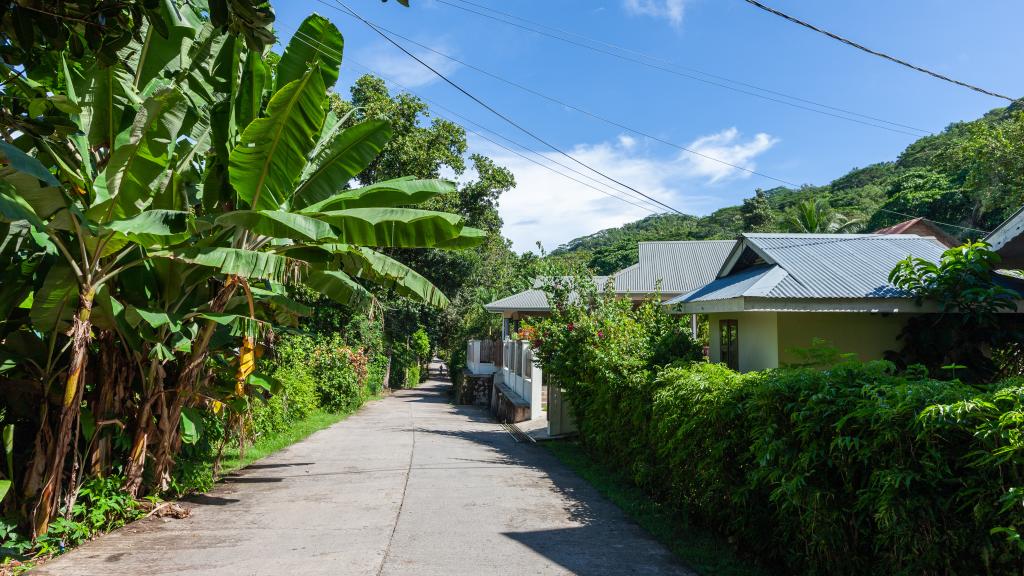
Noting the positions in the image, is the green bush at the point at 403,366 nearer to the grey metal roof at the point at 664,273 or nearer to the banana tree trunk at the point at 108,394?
the grey metal roof at the point at 664,273

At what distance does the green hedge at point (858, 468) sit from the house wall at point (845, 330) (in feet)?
13.6

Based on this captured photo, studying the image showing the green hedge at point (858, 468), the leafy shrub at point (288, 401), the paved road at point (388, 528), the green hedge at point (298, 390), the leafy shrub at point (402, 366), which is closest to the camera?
the green hedge at point (858, 468)

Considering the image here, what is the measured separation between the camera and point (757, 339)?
449 inches

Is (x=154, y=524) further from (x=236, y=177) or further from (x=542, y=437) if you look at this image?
(x=542, y=437)

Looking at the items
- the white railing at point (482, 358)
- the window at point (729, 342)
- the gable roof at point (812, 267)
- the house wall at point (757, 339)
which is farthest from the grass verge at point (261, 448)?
the white railing at point (482, 358)

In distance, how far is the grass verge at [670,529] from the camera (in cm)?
587

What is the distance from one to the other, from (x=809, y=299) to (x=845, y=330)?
1.48m

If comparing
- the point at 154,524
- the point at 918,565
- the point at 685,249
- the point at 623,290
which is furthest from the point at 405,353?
the point at 918,565

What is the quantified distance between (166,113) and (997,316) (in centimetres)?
1066

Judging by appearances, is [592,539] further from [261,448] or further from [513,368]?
[513,368]

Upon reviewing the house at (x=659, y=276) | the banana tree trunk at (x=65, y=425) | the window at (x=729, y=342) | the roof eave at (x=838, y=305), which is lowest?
the banana tree trunk at (x=65, y=425)

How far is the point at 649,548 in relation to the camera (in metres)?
6.57

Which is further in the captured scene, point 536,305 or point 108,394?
point 536,305

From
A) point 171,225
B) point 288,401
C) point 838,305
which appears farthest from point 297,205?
point 288,401
